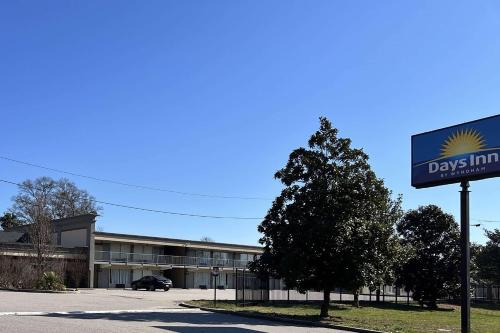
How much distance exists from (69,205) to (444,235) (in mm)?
54151

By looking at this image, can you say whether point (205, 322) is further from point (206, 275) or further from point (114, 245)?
point (206, 275)

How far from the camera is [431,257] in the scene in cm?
4419

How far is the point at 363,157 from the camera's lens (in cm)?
2762

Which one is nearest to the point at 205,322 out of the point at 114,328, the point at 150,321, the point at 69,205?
the point at 150,321

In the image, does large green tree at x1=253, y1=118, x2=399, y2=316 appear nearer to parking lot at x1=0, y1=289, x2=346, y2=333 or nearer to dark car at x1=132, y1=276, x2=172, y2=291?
parking lot at x1=0, y1=289, x2=346, y2=333

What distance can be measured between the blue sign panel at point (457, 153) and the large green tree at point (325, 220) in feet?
13.2

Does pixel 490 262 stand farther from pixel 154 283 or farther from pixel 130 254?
pixel 130 254

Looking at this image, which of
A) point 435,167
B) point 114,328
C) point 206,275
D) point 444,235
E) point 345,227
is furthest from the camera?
point 206,275

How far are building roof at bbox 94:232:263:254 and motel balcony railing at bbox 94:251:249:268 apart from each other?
1.44 m

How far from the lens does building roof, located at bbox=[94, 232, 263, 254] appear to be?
201ft

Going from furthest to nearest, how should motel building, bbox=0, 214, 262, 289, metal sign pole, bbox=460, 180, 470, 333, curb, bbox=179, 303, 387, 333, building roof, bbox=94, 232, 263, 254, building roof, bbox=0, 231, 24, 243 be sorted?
building roof, bbox=0, 231, 24, 243, building roof, bbox=94, 232, 263, 254, motel building, bbox=0, 214, 262, 289, curb, bbox=179, 303, 387, 333, metal sign pole, bbox=460, 180, 470, 333

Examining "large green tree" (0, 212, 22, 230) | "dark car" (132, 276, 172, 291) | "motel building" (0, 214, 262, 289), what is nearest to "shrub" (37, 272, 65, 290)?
"motel building" (0, 214, 262, 289)

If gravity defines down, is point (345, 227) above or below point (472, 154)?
below

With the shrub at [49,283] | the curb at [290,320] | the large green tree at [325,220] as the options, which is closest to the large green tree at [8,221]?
the shrub at [49,283]
